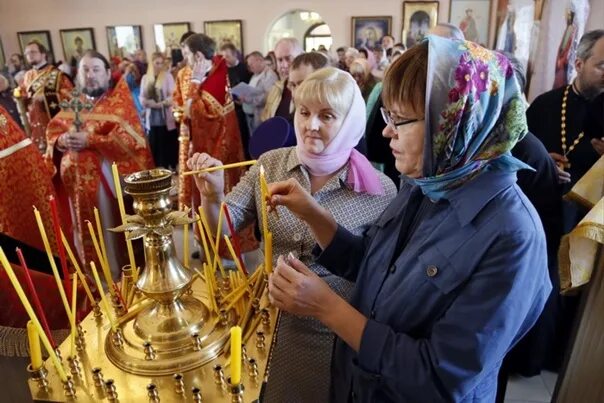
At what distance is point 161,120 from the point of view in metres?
6.10

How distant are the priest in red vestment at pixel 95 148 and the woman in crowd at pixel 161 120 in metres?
3.09

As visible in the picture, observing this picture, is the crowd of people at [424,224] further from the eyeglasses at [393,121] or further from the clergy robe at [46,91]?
the clergy robe at [46,91]

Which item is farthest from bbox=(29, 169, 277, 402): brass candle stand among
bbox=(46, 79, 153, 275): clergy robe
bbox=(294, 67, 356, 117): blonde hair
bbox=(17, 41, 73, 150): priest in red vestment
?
bbox=(17, 41, 73, 150): priest in red vestment

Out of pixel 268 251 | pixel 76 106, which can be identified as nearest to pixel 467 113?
pixel 268 251

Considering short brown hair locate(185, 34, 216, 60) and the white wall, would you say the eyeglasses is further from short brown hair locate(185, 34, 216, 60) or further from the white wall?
the white wall

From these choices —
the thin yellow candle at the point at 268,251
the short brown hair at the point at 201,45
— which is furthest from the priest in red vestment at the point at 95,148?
the thin yellow candle at the point at 268,251

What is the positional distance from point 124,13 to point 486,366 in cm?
1163

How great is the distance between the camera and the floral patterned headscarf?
78 cm

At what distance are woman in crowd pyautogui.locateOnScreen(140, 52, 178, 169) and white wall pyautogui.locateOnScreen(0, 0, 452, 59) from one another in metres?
4.20

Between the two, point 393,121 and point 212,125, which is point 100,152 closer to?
point 212,125

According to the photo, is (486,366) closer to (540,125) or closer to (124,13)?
(540,125)

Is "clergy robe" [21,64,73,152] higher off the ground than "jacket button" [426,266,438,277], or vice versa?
"clergy robe" [21,64,73,152]

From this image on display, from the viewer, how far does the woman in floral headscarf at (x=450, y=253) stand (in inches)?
30.4

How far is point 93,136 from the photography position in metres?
2.74
